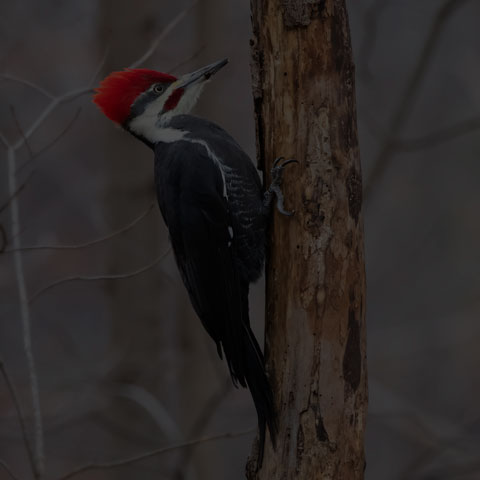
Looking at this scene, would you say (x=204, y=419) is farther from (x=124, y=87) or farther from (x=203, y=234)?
(x=124, y=87)

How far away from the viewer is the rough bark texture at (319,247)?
2.57 meters

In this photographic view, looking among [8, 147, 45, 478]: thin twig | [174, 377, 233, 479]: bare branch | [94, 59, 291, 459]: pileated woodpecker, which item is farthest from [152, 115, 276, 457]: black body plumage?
[174, 377, 233, 479]: bare branch

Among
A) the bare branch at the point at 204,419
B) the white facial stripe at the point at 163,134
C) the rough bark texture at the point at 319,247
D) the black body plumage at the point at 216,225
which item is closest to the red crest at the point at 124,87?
the white facial stripe at the point at 163,134

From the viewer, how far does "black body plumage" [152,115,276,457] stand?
296cm

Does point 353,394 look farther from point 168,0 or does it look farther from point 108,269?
point 168,0

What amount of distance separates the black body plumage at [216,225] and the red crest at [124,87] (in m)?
0.28

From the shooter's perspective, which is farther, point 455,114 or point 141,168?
point 455,114

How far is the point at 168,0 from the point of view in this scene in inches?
216

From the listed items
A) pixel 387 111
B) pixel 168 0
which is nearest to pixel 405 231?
pixel 387 111

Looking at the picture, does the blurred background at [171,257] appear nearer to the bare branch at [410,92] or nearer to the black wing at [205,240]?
the bare branch at [410,92]

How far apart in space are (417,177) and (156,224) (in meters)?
3.94

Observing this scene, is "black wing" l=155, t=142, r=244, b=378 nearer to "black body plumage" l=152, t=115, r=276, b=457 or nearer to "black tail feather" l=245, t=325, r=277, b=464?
"black body plumage" l=152, t=115, r=276, b=457

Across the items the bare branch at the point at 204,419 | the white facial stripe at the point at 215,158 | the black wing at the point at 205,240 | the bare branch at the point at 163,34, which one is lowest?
the bare branch at the point at 204,419

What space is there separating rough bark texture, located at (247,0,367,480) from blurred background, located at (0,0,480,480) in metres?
1.61
